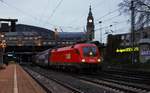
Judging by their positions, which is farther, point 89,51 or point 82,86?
point 89,51

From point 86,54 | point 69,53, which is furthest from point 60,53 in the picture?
point 86,54

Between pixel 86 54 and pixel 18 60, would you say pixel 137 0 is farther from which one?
pixel 18 60

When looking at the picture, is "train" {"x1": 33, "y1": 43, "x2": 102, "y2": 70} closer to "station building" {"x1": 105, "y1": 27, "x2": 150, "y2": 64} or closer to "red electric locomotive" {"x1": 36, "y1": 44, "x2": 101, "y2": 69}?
"red electric locomotive" {"x1": 36, "y1": 44, "x2": 101, "y2": 69}

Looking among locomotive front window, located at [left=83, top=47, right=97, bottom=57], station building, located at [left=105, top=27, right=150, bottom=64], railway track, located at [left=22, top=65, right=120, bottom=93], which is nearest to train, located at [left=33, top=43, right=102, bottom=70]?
locomotive front window, located at [left=83, top=47, right=97, bottom=57]

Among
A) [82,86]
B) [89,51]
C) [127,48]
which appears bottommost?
[82,86]

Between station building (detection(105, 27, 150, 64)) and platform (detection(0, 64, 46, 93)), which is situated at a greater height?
station building (detection(105, 27, 150, 64))

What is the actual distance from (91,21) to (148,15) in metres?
61.4

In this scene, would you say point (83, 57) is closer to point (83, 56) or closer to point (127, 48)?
point (83, 56)

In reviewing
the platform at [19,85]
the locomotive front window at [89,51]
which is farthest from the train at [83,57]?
the platform at [19,85]

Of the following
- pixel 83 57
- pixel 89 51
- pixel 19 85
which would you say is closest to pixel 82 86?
pixel 19 85

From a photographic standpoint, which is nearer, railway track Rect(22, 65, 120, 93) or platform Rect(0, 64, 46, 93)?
railway track Rect(22, 65, 120, 93)

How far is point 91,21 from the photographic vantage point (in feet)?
370

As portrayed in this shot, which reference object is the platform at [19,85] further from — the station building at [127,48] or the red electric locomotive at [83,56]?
the station building at [127,48]

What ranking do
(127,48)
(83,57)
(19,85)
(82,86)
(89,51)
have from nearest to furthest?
(82,86)
(19,85)
(83,57)
(89,51)
(127,48)
